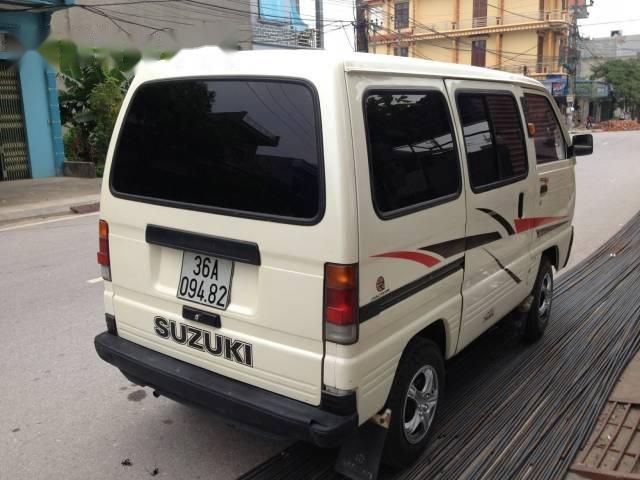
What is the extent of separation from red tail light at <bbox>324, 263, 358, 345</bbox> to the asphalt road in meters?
1.15

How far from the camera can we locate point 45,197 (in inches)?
502

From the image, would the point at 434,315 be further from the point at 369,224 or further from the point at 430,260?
the point at 369,224

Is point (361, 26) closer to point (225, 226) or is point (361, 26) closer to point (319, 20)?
point (319, 20)

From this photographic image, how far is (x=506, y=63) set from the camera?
5106 centimetres

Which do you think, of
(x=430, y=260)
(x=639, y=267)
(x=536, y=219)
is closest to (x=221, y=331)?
(x=430, y=260)

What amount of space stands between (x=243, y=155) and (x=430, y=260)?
3.51ft

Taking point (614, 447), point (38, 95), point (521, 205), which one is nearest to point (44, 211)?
point (38, 95)

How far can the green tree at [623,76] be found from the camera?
187ft

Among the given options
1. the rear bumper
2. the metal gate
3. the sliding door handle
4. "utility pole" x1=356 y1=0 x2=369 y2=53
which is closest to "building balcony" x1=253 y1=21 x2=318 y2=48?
"utility pole" x1=356 y1=0 x2=369 y2=53

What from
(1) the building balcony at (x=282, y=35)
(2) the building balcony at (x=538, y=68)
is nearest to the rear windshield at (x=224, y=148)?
(1) the building balcony at (x=282, y=35)

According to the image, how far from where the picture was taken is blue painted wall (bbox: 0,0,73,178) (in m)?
14.5

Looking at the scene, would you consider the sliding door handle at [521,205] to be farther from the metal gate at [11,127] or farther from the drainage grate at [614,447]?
the metal gate at [11,127]

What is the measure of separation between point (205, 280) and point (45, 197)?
1131 cm

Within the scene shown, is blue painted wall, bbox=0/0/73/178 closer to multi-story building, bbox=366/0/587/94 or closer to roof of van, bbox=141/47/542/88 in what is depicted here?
roof of van, bbox=141/47/542/88
